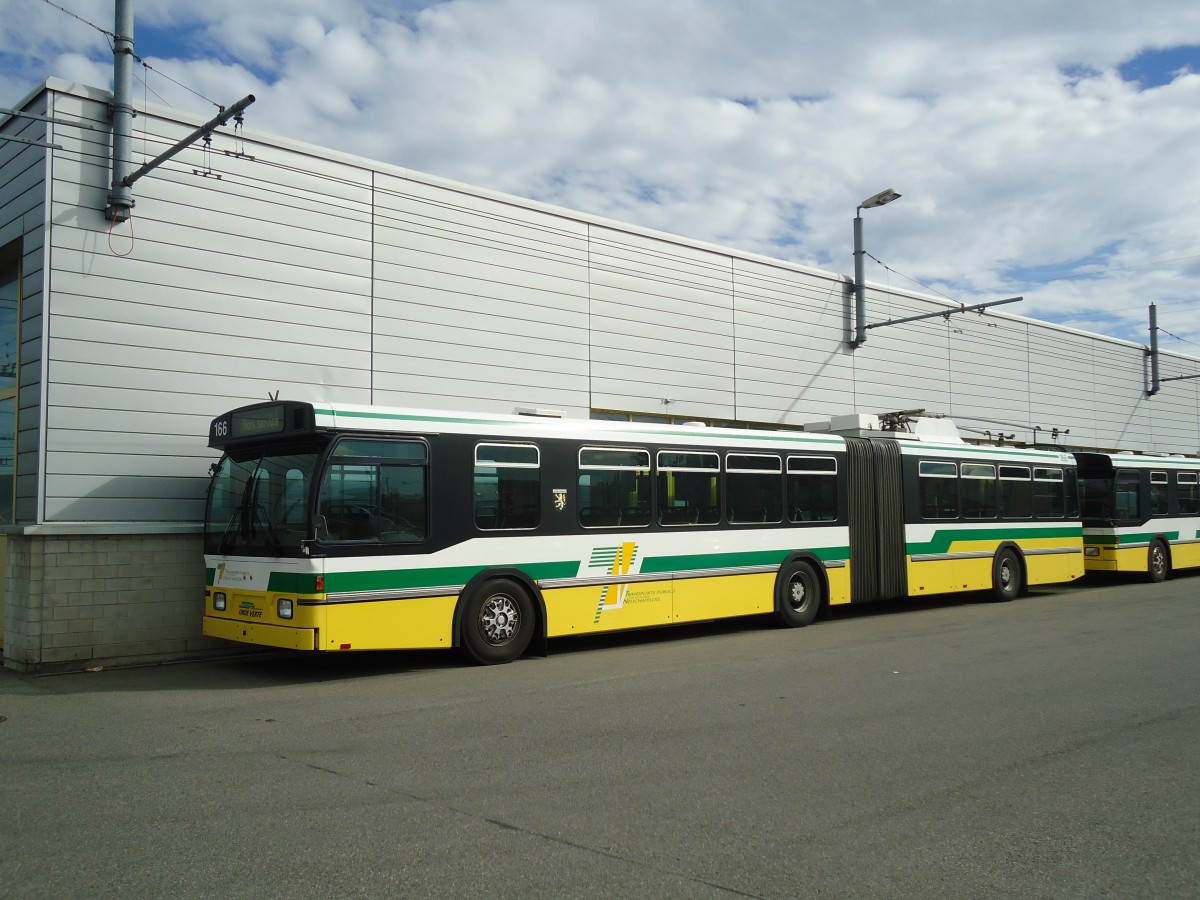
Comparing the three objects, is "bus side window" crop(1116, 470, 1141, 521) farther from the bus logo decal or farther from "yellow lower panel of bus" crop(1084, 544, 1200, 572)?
the bus logo decal

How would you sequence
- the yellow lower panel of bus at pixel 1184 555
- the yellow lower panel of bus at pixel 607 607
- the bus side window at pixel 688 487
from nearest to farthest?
the yellow lower panel of bus at pixel 607 607 → the bus side window at pixel 688 487 → the yellow lower panel of bus at pixel 1184 555

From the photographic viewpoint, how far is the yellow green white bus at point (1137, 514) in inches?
→ 845

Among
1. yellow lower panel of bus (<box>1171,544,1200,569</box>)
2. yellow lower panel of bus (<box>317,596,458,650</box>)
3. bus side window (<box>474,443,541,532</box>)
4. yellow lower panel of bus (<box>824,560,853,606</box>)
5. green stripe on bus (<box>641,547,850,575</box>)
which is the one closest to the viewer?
yellow lower panel of bus (<box>317,596,458,650</box>)

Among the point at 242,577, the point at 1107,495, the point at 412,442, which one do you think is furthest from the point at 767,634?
the point at 1107,495

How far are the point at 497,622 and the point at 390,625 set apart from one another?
1.41 m

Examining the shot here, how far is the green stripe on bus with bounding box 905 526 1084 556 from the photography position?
16.8 meters

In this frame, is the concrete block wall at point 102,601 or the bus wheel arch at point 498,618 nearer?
the bus wheel arch at point 498,618

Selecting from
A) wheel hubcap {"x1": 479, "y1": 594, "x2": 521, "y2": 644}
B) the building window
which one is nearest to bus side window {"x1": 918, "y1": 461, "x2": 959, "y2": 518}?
wheel hubcap {"x1": 479, "y1": 594, "x2": 521, "y2": 644}

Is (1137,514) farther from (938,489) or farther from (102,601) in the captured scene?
(102,601)

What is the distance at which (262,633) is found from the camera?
33.4 feet

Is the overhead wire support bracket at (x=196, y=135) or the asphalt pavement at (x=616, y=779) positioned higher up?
the overhead wire support bracket at (x=196, y=135)

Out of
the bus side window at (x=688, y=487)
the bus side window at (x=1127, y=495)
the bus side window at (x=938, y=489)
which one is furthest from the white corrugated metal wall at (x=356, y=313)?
the bus side window at (x=1127, y=495)

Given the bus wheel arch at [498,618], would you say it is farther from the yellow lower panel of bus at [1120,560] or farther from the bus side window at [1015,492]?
the yellow lower panel of bus at [1120,560]

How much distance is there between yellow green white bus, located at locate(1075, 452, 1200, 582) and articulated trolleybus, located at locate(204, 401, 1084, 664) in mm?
7096
